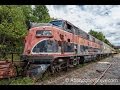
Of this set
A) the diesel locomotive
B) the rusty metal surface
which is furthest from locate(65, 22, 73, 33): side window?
the rusty metal surface

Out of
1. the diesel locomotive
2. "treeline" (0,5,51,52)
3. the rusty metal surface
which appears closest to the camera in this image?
the rusty metal surface

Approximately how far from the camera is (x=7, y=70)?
7.42 meters

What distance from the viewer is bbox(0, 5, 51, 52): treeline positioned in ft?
25.2

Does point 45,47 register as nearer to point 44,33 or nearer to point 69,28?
point 44,33

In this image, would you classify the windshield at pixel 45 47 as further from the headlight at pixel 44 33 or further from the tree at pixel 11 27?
the tree at pixel 11 27

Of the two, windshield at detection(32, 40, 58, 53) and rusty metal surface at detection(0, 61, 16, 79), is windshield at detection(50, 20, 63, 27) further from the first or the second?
rusty metal surface at detection(0, 61, 16, 79)

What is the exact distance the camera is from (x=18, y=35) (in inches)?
351

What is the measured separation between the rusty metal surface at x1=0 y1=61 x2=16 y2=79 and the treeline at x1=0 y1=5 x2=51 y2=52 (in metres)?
0.46

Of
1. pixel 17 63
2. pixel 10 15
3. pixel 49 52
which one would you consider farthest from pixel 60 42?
pixel 10 15

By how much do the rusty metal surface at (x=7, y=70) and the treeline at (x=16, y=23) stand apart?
1.50 feet
